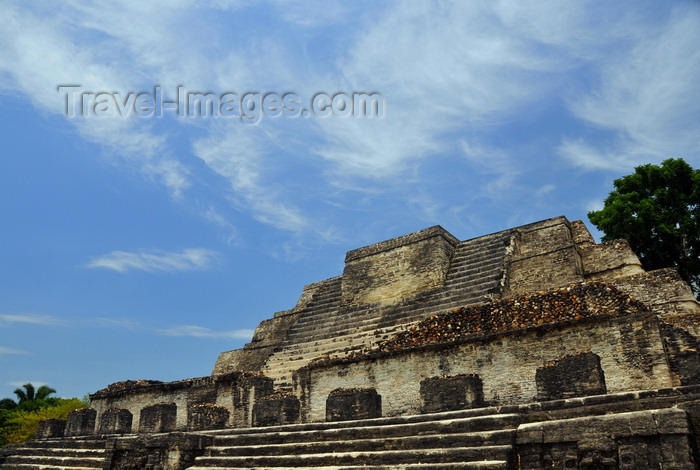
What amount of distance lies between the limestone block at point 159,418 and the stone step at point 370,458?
14.4 ft

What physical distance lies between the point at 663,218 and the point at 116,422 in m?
18.8

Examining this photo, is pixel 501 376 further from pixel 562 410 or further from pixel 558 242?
pixel 558 242

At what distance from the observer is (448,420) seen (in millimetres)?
7066

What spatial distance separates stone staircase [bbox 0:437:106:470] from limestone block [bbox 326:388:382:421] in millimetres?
4915

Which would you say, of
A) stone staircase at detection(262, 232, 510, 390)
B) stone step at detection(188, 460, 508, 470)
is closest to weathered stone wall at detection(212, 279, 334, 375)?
stone staircase at detection(262, 232, 510, 390)

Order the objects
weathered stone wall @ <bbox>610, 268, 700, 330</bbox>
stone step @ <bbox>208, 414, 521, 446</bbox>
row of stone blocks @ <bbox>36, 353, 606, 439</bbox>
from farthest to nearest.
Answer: weathered stone wall @ <bbox>610, 268, 700, 330</bbox>
row of stone blocks @ <bbox>36, 353, 606, 439</bbox>
stone step @ <bbox>208, 414, 521, 446</bbox>

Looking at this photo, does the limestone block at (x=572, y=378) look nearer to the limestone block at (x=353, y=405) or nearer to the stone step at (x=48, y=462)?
the limestone block at (x=353, y=405)

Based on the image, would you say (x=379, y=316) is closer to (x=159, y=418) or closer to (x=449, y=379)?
(x=159, y=418)

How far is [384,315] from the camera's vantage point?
15.2 m

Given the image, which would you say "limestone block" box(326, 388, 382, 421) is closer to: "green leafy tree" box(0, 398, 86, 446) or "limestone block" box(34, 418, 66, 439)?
"limestone block" box(34, 418, 66, 439)

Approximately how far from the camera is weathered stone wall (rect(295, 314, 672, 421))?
8500 mm

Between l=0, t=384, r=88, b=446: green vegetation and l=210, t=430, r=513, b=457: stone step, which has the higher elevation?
l=0, t=384, r=88, b=446: green vegetation


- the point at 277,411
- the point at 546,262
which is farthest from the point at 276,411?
the point at 546,262

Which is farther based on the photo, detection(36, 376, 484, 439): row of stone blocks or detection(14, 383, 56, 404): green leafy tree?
detection(14, 383, 56, 404): green leafy tree
